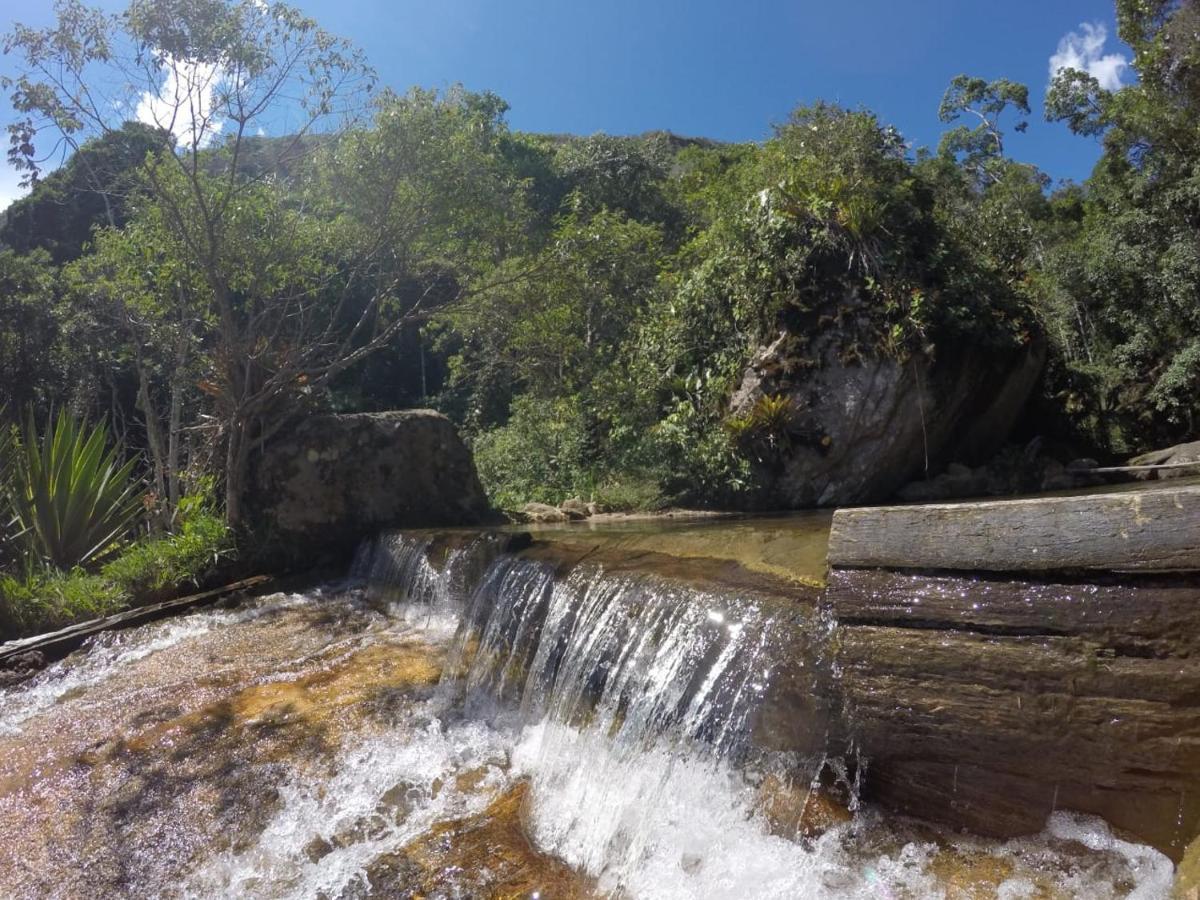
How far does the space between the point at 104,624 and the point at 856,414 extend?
862 cm

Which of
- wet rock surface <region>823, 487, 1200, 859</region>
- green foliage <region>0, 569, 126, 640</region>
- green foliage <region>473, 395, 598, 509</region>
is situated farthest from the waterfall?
green foliage <region>473, 395, 598, 509</region>

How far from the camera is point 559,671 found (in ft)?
16.8

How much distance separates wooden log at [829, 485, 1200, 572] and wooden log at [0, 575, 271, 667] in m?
6.64

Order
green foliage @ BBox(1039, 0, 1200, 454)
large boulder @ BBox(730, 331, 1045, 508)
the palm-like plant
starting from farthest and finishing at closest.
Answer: green foliage @ BBox(1039, 0, 1200, 454) → large boulder @ BBox(730, 331, 1045, 508) → the palm-like plant

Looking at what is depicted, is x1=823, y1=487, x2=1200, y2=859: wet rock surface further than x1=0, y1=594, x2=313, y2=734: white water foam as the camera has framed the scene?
No

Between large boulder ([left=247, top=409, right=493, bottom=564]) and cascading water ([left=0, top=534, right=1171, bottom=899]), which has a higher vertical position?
large boulder ([left=247, top=409, right=493, bottom=564])

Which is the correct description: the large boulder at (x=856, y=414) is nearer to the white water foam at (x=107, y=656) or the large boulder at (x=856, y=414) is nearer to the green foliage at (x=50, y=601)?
the white water foam at (x=107, y=656)

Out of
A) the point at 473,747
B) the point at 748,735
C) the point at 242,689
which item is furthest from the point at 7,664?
the point at 748,735

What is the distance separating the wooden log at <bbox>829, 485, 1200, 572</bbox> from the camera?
2764 mm

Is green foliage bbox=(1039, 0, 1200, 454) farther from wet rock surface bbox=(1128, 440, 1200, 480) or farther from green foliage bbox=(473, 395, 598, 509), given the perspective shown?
green foliage bbox=(473, 395, 598, 509)

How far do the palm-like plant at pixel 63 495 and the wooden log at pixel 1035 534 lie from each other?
27.3 feet

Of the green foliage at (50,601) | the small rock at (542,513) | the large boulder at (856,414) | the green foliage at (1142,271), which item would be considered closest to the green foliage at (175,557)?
the green foliage at (50,601)

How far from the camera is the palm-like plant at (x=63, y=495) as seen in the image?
8461 millimetres

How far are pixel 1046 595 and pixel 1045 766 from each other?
0.62 metres
